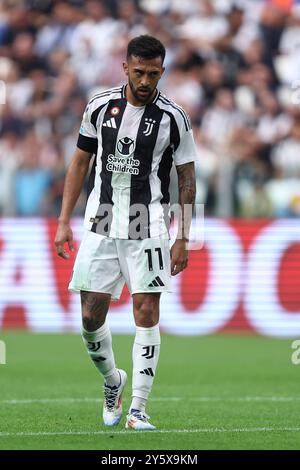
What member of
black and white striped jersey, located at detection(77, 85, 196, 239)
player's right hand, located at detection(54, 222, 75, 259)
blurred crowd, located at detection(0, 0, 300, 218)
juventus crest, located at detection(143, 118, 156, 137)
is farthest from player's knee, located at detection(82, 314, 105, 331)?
blurred crowd, located at detection(0, 0, 300, 218)

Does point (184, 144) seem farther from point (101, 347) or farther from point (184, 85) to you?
point (184, 85)

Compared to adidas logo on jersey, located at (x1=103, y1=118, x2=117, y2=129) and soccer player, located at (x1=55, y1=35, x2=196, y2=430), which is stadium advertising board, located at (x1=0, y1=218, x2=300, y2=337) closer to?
soccer player, located at (x1=55, y1=35, x2=196, y2=430)

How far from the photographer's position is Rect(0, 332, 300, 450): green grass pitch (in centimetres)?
643

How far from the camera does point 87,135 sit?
730cm

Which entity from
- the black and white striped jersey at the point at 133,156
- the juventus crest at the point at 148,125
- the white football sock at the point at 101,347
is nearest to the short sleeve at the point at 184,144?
Result: the black and white striped jersey at the point at 133,156

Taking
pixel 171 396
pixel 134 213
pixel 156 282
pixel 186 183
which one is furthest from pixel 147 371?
pixel 171 396

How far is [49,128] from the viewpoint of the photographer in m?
17.3

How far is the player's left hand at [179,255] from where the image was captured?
7.14 m

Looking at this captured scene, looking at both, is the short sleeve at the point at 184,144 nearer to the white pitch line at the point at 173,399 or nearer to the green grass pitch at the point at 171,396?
the green grass pitch at the point at 171,396

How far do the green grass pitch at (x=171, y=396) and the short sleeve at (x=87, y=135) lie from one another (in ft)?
→ 6.28

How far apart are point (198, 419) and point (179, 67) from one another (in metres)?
11.0

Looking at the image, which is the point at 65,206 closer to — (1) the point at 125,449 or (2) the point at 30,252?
(1) the point at 125,449
